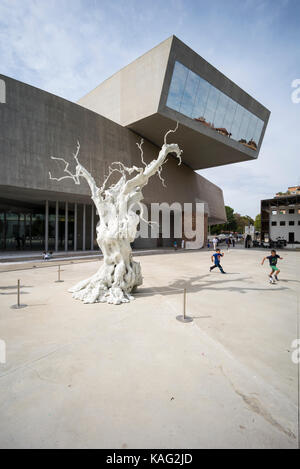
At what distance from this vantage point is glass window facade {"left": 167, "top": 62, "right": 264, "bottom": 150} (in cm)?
2176

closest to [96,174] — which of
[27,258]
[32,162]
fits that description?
[32,162]

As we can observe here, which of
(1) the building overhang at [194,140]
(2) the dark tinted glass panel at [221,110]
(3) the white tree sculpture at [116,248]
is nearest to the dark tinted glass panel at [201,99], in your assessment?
(1) the building overhang at [194,140]

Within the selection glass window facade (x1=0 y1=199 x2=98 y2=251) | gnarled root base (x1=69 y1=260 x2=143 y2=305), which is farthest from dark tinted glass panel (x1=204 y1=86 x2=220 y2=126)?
gnarled root base (x1=69 y1=260 x2=143 y2=305)

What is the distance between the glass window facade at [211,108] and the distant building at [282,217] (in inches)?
955

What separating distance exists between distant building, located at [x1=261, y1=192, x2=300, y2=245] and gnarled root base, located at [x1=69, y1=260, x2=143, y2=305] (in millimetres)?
48349

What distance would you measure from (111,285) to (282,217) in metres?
54.6

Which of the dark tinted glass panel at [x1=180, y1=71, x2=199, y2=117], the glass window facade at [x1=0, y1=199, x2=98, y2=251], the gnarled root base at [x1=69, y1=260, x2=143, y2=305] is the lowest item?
the gnarled root base at [x1=69, y1=260, x2=143, y2=305]

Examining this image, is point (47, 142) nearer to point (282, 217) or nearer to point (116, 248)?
point (116, 248)

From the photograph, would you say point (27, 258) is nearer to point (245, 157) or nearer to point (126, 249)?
point (126, 249)

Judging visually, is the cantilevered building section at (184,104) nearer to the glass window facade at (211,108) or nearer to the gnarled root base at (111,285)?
the glass window facade at (211,108)

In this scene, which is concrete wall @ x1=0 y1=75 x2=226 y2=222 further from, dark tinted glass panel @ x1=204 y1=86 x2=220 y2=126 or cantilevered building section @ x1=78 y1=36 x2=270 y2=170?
dark tinted glass panel @ x1=204 y1=86 x2=220 y2=126

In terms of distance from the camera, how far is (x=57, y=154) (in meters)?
19.4

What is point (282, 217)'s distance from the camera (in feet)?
166

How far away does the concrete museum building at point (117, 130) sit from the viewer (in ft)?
58.3
